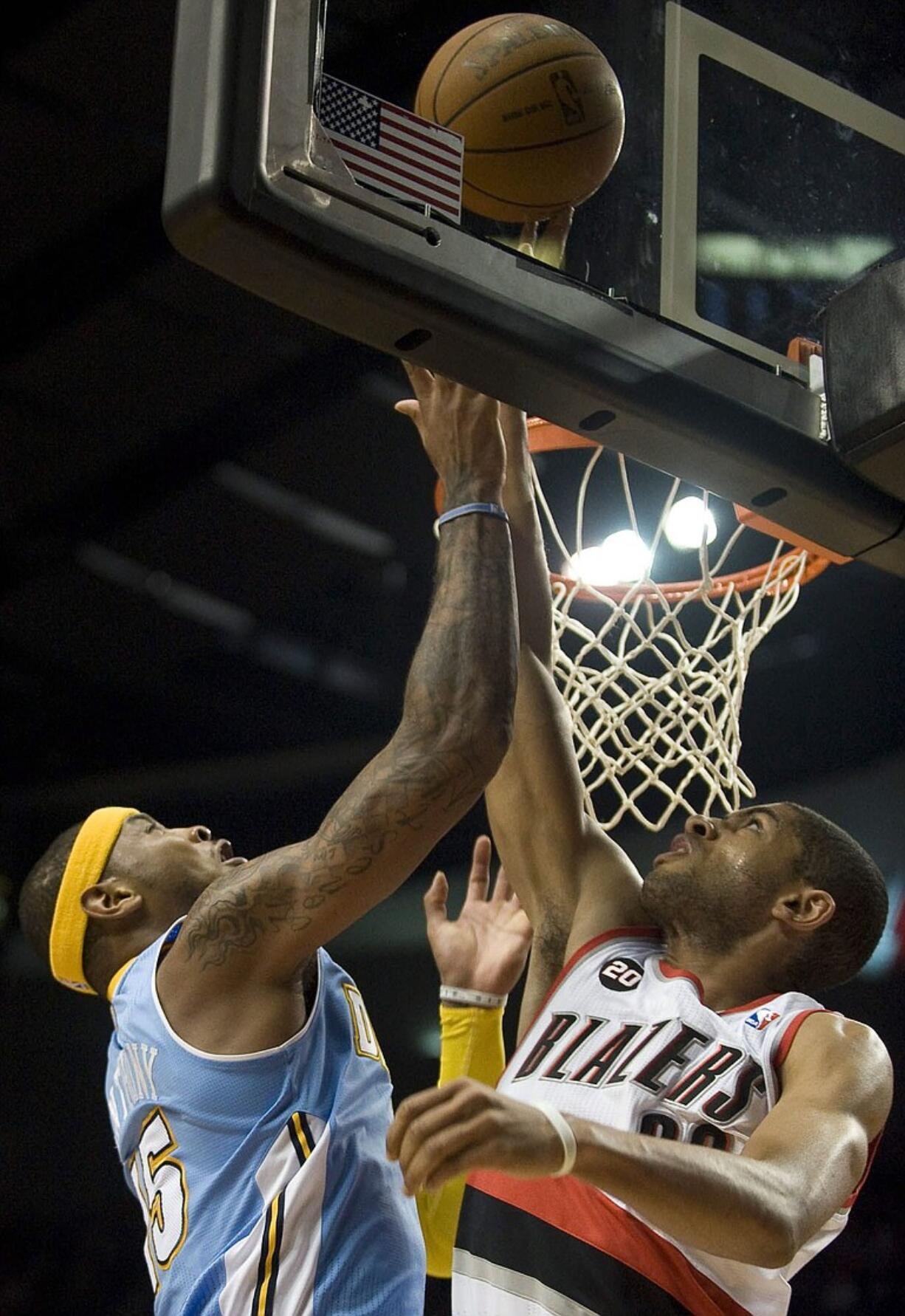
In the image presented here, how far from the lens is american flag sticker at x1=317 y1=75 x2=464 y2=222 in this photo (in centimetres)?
198

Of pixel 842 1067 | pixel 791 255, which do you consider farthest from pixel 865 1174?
pixel 791 255

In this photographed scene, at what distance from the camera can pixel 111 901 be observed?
3.00 m

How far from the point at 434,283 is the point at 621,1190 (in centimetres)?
110

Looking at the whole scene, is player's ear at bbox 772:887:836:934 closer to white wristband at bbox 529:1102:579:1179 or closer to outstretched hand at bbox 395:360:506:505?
outstretched hand at bbox 395:360:506:505

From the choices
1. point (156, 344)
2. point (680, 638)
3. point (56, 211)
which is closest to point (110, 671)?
point (156, 344)

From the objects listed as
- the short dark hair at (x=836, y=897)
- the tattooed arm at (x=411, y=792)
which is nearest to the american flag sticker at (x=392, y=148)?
the tattooed arm at (x=411, y=792)

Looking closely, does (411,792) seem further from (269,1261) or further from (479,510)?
(269,1261)

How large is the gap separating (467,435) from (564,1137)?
3.59 feet

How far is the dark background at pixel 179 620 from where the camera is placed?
6348mm

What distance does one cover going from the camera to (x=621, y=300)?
2.15 metres

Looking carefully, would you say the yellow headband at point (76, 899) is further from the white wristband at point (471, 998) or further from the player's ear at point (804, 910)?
the player's ear at point (804, 910)

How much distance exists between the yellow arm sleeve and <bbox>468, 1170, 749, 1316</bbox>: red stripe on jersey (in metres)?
0.57

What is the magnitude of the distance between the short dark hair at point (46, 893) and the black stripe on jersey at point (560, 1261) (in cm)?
93

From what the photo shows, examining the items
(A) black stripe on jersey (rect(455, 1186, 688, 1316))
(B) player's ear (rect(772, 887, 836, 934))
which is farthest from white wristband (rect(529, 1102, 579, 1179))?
(B) player's ear (rect(772, 887, 836, 934))
